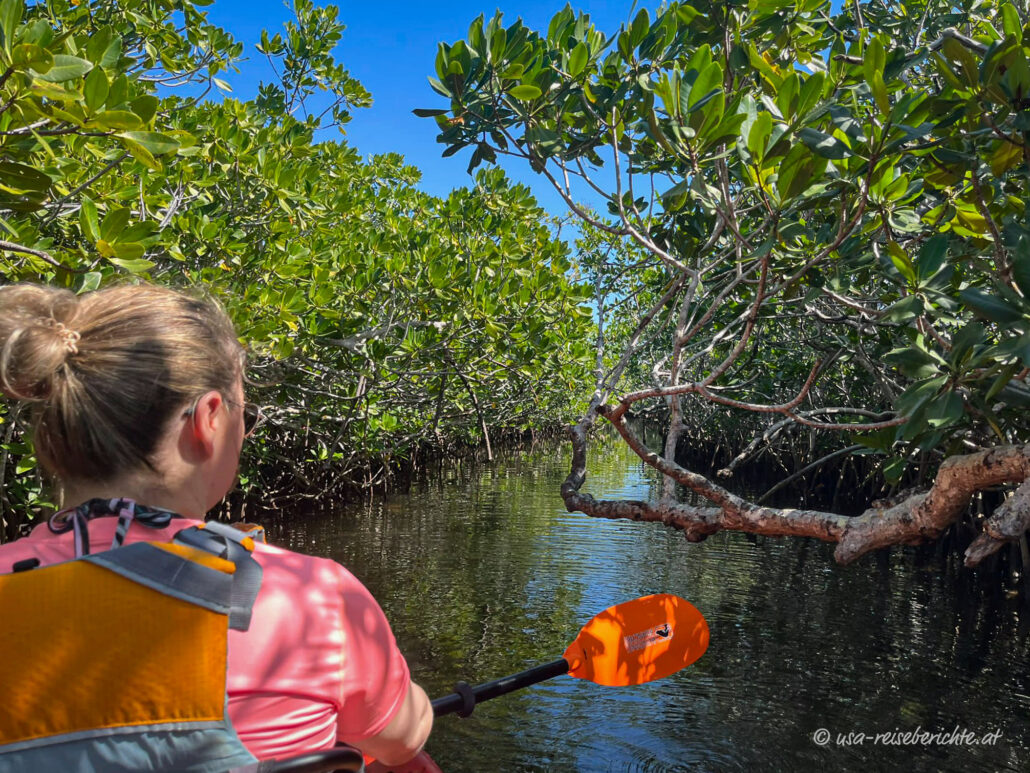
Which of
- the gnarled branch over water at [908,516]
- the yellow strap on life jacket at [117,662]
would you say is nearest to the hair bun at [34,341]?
the yellow strap on life jacket at [117,662]

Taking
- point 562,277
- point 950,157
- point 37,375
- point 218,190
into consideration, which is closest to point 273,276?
point 218,190

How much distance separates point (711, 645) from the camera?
5.64 metres

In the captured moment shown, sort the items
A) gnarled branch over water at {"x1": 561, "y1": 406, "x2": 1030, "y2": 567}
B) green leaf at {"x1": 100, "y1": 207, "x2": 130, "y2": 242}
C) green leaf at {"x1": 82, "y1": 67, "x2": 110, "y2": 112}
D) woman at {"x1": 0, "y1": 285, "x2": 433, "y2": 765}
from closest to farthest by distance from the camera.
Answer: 1. woman at {"x1": 0, "y1": 285, "x2": 433, "y2": 765}
2. gnarled branch over water at {"x1": 561, "y1": 406, "x2": 1030, "y2": 567}
3. green leaf at {"x1": 82, "y1": 67, "x2": 110, "y2": 112}
4. green leaf at {"x1": 100, "y1": 207, "x2": 130, "y2": 242}

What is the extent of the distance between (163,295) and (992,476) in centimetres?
163

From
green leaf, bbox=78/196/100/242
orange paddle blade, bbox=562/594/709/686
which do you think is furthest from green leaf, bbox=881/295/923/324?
green leaf, bbox=78/196/100/242

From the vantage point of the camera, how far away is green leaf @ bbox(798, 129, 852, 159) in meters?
2.07

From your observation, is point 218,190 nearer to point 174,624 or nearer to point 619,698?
point 619,698

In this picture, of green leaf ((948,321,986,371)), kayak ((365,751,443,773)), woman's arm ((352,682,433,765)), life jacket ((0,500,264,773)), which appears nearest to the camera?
life jacket ((0,500,264,773))

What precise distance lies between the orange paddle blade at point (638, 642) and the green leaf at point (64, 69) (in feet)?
6.53

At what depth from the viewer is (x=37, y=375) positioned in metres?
0.94

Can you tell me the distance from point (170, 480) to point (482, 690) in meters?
1.15

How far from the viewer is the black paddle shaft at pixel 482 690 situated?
5.56 ft

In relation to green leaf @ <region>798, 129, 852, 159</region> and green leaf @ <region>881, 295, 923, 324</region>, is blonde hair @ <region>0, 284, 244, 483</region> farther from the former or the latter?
green leaf @ <region>881, 295, 923, 324</region>

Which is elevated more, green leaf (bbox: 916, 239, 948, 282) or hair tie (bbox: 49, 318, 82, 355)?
green leaf (bbox: 916, 239, 948, 282)
